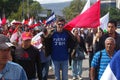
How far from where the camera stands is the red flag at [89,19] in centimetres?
882

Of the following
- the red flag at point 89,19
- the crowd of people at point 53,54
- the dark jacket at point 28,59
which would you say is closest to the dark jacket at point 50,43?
the crowd of people at point 53,54

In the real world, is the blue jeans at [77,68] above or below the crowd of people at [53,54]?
below

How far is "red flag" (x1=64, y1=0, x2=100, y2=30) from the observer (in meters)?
8.82

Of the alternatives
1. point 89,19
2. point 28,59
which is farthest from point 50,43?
point 28,59

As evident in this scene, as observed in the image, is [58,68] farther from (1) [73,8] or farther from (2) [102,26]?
(1) [73,8]

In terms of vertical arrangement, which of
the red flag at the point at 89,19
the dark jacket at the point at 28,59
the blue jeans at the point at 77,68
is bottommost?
the blue jeans at the point at 77,68

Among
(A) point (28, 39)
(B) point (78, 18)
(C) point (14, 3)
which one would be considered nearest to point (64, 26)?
(B) point (78, 18)

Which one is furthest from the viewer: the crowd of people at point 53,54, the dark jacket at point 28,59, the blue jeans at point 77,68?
the blue jeans at point 77,68

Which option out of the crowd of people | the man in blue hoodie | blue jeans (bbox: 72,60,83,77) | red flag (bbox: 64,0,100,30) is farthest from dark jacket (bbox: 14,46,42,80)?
blue jeans (bbox: 72,60,83,77)

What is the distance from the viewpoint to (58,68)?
8.84 m

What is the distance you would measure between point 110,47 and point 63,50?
8.33 feet

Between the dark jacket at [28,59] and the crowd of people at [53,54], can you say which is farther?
the dark jacket at [28,59]

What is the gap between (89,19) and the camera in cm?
883

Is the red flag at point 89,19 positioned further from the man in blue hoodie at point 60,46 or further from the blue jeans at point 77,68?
the blue jeans at point 77,68
